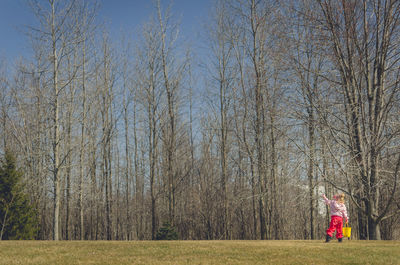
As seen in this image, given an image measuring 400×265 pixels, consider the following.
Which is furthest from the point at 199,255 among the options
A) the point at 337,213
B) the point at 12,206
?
the point at 12,206

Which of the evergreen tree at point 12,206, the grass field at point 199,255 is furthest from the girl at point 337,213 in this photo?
the evergreen tree at point 12,206

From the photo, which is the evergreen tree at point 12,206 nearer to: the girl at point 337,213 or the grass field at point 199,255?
the grass field at point 199,255

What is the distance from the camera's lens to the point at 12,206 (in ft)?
61.7

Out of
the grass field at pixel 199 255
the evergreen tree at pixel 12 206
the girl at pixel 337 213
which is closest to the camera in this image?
the grass field at pixel 199 255

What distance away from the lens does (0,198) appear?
18234 millimetres

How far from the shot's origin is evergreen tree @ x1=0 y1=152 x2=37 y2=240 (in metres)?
18.5

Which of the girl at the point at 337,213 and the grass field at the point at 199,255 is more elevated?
the girl at the point at 337,213

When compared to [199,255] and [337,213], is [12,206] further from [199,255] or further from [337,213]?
[337,213]

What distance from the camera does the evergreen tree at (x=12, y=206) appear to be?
60.5ft

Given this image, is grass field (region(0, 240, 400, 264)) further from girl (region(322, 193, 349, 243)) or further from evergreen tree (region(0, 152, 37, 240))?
evergreen tree (region(0, 152, 37, 240))

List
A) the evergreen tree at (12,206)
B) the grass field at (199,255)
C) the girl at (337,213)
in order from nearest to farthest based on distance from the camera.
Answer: the grass field at (199,255) → the girl at (337,213) → the evergreen tree at (12,206)

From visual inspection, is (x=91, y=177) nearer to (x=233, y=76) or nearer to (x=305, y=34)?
(x=233, y=76)

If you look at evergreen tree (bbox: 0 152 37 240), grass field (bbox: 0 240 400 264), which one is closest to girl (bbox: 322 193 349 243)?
grass field (bbox: 0 240 400 264)

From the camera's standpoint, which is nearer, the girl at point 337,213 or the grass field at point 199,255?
the grass field at point 199,255
